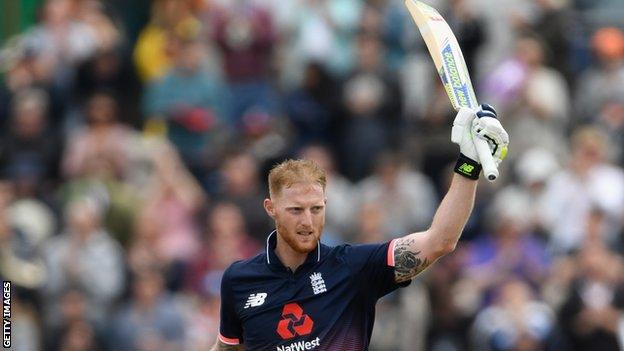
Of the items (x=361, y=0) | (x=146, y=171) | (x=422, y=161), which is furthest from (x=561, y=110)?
(x=146, y=171)

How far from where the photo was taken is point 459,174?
7688mm

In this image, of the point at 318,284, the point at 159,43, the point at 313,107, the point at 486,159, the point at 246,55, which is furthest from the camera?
the point at 159,43

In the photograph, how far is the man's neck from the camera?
26.6 ft

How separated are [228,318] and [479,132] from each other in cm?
173

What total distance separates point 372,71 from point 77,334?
169 inches

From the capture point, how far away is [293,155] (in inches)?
630

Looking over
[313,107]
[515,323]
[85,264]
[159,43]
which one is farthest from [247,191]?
[515,323]

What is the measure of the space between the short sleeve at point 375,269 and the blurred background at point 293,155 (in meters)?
6.06

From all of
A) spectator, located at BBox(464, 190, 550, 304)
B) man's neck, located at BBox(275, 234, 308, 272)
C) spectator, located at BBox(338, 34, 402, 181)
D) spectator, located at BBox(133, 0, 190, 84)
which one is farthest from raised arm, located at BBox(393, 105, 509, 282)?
spectator, located at BBox(133, 0, 190, 84)

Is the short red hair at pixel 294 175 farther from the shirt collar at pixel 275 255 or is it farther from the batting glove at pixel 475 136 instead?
the batting glove at pixel 475 136

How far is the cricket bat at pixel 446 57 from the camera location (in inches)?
316

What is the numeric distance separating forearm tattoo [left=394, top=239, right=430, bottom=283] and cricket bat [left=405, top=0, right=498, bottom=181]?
2.50 feet

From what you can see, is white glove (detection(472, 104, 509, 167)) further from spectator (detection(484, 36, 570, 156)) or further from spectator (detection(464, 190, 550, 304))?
spectator (detection(484, 36, 570, 156))

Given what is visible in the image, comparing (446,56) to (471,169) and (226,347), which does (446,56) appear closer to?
(471,169)
